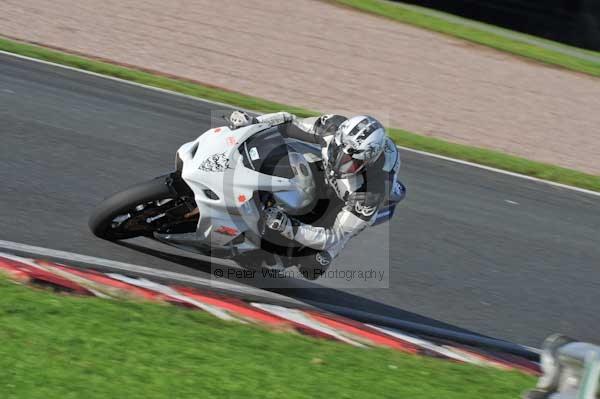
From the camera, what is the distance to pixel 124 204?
613cm

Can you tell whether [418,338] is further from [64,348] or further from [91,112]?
[91,112]

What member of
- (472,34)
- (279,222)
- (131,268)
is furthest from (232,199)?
(472,34)

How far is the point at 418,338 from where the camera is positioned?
6.11 metres

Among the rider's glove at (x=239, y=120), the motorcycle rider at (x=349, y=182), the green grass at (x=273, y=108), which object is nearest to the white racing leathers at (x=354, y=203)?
the motorcycle rider at (x=349, y=182)

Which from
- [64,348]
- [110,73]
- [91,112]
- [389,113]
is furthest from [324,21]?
[64,348]

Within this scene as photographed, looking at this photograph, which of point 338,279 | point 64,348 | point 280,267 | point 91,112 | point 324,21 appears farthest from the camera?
point 324,21

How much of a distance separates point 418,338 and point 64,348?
258 cm

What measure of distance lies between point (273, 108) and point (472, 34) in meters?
7.97

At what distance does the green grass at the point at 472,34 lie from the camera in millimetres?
17812

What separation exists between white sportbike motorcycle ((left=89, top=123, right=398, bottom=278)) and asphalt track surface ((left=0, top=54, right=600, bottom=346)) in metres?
0.33

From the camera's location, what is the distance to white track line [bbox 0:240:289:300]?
622cm

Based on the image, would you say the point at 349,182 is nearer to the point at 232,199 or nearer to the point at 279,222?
the point at 279,222

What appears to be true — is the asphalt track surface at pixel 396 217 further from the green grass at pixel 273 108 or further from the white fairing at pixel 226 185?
the white fairing at pixel 226 185

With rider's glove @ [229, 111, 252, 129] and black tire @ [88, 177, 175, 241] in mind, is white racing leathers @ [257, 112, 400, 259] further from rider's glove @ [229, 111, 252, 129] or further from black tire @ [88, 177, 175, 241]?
black tire @ [88, 177, 175, 241]
